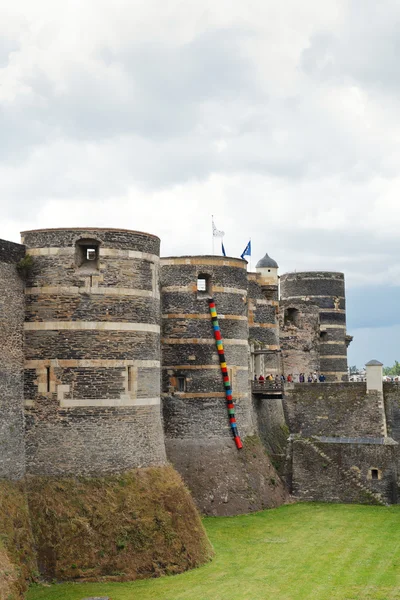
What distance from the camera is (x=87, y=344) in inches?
1230

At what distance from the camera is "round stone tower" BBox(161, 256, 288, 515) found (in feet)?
135

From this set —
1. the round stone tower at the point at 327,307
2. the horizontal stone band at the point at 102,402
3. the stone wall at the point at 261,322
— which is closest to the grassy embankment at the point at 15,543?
the horizontal stone band at the point at 102,402

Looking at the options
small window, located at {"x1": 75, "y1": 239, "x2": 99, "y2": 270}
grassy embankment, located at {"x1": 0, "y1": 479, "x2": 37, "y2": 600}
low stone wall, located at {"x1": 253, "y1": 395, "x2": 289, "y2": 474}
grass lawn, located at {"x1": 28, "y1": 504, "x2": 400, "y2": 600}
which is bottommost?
grass lawn, located at {"x1": 28, "y1": 504, "x2": 400, "y2": 600}

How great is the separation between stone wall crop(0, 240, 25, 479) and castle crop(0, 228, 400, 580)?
0.22 feet

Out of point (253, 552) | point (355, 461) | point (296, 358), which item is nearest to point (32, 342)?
point (253, 552)

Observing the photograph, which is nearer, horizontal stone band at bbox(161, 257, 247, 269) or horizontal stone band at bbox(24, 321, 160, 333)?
horizontal stone band at bbox(24, 321, 160, 333)

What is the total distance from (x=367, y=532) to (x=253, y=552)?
23.0 feet

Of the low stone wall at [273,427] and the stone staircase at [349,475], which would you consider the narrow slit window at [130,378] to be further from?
the low stone wall at [273,427]

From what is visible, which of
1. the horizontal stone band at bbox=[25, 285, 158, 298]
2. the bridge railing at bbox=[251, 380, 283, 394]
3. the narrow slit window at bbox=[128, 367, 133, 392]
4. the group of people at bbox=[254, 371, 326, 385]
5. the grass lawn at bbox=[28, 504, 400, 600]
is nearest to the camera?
the grass lawn at bbox=[28, 504, 400, 600]

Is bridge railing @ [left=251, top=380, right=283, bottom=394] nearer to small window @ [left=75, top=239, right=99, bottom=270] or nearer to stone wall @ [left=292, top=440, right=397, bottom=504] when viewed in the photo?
stone wall @ [left=292, top=440, right=397, bottom=504]

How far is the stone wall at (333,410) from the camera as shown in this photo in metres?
50.5

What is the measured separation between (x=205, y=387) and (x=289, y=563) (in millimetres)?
11711

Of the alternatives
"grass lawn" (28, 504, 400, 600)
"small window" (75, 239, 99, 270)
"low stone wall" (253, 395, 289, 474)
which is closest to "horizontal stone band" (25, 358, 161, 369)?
"small window" (75, 239, 99, 270)

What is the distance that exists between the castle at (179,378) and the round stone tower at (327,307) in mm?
109
